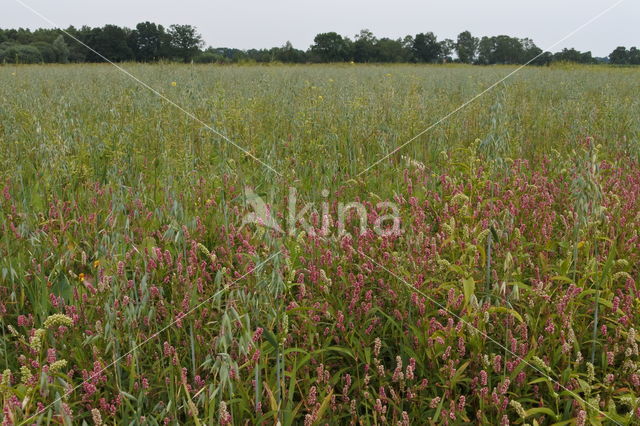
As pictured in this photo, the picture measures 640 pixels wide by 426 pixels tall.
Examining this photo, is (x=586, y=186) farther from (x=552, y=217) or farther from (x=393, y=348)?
(x=393, y=348)

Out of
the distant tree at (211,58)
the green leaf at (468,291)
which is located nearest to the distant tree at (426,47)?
the distant tree at (211,58)

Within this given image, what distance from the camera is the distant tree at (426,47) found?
678 inches

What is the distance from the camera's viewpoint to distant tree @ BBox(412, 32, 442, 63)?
56.5 ft

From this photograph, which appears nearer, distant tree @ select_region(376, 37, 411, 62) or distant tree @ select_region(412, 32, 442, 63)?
distant tree @ select_region(412, 32, 442, 63)

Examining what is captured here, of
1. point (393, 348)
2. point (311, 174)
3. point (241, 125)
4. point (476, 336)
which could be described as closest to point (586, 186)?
point (476, 336)

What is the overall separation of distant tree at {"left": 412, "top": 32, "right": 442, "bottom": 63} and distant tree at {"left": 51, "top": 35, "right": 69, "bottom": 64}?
11.7m

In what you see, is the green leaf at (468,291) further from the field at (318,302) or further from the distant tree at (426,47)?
the distant tree at (426,47)

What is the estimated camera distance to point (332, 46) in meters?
16.7

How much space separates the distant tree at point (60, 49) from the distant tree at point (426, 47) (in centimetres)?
1174

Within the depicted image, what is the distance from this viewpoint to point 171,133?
376 centimetres

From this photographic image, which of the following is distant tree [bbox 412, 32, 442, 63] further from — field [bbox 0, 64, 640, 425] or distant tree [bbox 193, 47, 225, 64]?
field [bbox 0, 64, 640, 425]

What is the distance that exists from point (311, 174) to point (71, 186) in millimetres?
1643

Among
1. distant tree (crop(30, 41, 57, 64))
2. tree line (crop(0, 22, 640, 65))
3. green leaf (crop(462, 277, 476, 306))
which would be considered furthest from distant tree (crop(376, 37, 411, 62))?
green leaf (crop(462, 277, 476, 306))

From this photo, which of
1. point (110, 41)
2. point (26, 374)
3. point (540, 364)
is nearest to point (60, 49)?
point (110, 41)
